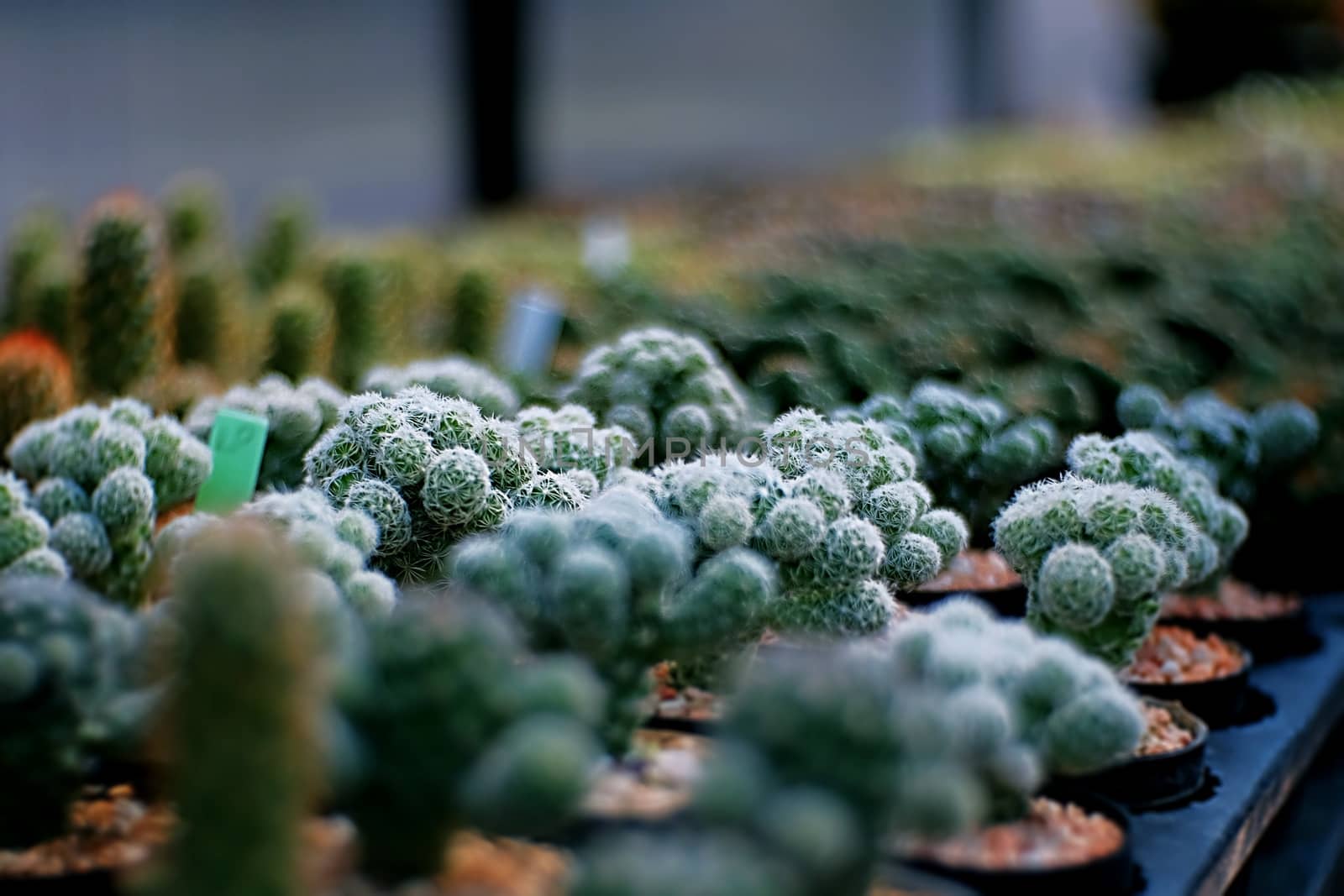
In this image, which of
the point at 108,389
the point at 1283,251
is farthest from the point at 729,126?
the point at 108,389

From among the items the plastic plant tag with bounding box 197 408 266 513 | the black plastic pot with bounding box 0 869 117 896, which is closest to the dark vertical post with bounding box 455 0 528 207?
the plastic plant tag with bounding box 197 408 266 513

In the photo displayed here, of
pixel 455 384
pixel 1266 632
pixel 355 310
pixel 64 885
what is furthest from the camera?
pixel 355 310

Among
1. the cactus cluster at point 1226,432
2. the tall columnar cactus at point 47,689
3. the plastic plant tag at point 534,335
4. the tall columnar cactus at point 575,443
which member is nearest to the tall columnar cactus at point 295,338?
the plastic plant tag at point 534,335

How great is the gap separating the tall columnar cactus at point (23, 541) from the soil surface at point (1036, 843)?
4.47 feet

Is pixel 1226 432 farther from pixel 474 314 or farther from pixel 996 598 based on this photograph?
pixel 474 314

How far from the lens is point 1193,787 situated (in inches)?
91.3

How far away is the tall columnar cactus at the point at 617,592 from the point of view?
1854mm

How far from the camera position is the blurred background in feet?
24.3

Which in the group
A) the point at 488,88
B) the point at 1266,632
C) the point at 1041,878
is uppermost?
the point at 488,88

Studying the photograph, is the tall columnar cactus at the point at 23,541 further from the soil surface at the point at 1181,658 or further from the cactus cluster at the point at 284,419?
the soil surface at the point at 1181,658

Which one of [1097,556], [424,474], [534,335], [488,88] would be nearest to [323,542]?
[424,474]

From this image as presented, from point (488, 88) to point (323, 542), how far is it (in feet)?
27.3

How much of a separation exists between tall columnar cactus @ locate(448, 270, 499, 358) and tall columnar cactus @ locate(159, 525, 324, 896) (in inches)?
110

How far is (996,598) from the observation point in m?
2.86
